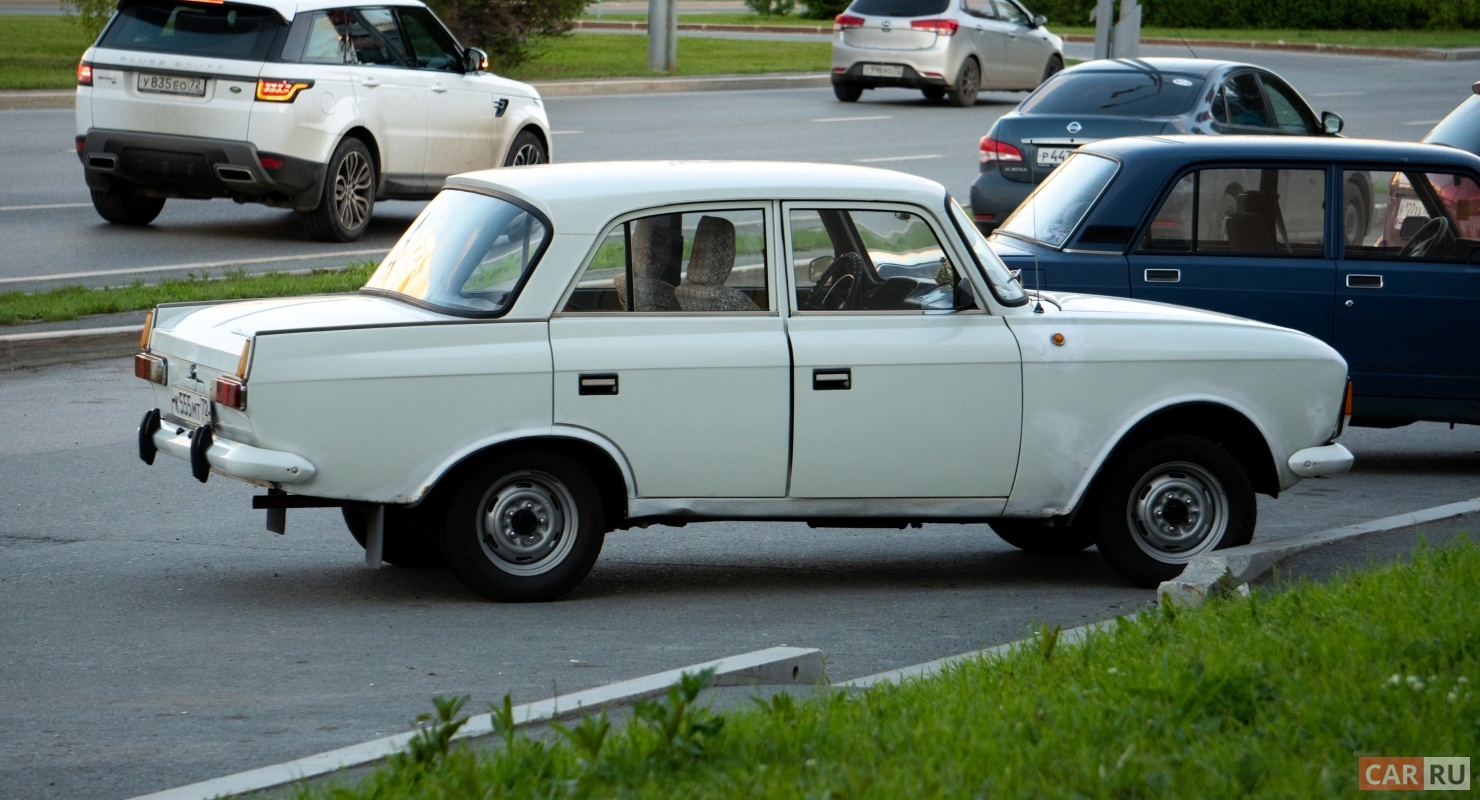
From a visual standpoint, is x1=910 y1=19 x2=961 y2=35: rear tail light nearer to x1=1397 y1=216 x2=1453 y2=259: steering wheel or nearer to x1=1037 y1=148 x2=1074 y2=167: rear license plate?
x1=1037 y1=148 x2=1074 y2=167: rear license plate

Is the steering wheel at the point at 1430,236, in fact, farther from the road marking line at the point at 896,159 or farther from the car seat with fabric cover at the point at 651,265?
the road marking line at the point at 896,159

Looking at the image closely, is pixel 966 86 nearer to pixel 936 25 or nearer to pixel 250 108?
pixel 936 25

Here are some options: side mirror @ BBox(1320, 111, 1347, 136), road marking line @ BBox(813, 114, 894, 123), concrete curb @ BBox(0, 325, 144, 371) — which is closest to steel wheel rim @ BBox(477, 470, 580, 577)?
concrete curb @ BBox(0, 325, 144, 371)

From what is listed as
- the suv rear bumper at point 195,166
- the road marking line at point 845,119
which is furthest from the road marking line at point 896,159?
the suv rear bumper at point 195,166

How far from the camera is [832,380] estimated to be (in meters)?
6.79

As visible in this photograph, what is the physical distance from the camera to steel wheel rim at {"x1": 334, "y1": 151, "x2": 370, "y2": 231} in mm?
15602

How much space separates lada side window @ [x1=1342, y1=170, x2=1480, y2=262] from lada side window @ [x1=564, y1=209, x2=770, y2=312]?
3925 mm

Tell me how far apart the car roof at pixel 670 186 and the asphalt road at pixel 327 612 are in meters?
1.41

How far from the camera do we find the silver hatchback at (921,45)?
96.2 ft

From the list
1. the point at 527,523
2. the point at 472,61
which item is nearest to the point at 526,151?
the point at 472,61

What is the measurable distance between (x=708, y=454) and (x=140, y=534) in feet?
8.31

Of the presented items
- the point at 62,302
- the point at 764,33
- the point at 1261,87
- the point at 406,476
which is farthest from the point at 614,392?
the point at 764,33

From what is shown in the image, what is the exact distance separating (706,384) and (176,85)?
31.1 feet

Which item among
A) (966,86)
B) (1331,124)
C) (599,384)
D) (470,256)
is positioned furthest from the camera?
(966,86)
